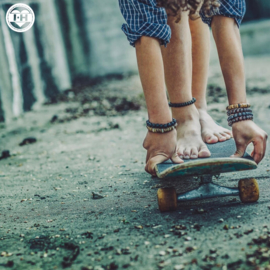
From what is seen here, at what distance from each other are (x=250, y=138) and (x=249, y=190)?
0.20m

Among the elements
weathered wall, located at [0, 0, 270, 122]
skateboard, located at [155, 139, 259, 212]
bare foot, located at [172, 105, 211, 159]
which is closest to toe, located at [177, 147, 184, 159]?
bare foot, located at [172, 105, 211, 159]

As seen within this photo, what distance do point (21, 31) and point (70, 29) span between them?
8.85 ft

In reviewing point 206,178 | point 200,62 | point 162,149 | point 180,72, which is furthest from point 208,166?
point 200,62

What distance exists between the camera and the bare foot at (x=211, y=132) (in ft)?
5.78

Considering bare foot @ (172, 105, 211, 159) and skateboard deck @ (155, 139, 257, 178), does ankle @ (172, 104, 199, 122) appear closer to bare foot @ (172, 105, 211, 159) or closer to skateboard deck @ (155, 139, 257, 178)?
bare foot @ (172, 105, 211, 159)

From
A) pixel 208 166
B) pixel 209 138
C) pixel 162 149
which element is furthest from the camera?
pixel 209 138

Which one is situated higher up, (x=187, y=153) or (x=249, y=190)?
(x=187, y=153)

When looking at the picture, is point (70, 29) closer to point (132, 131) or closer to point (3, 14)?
point (3, 14)

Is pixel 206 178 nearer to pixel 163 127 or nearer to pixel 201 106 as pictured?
pixel 163 127

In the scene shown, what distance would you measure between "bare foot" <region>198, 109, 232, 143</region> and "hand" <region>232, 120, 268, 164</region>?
0.24 m

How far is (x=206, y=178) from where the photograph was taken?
1.45m

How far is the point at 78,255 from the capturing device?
1.15 m

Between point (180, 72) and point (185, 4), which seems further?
point (180, 72)

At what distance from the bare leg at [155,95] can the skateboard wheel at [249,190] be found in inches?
10.8
